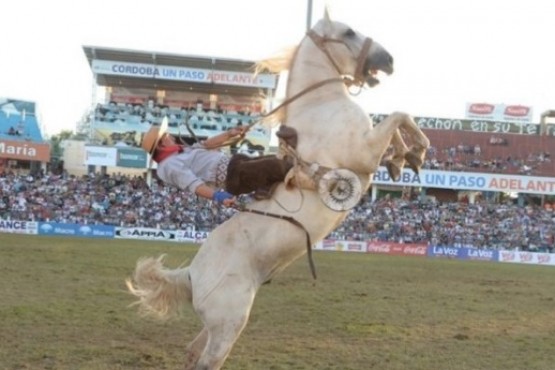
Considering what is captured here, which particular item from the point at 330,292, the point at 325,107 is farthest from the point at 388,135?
the point at 330,292

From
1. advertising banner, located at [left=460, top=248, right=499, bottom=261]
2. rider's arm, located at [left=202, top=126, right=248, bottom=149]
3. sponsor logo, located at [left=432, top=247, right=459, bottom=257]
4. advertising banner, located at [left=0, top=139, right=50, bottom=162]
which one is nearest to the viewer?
rider's arm, located at [left=202, top=126, right=248, bottom=149]

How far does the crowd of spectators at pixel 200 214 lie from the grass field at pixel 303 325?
14130 mm

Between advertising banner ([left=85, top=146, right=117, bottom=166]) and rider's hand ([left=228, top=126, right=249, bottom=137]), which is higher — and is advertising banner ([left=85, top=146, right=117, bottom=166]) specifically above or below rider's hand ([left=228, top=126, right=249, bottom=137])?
above

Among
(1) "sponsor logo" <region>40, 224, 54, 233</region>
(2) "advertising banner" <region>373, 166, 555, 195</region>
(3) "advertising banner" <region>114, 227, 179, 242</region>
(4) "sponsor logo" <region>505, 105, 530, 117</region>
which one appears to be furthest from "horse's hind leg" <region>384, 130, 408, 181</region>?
(4) "sponsor logo" <region>505, 105, 530, 117</region>

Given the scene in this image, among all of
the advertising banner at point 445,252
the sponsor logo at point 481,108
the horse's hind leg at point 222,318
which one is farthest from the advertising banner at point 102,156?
the horse's hind leg at point 222,318

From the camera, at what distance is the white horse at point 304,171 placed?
4.21 meters

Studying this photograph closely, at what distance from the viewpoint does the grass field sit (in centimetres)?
753

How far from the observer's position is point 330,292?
1338cm

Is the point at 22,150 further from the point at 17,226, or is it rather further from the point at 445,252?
the point at 445,252

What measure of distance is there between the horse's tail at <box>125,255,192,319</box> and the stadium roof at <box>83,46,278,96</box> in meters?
35.6

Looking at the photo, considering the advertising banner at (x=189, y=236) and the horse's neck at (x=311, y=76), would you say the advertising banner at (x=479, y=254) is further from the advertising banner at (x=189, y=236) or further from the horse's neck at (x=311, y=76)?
the horse's neck at (x=311, y=76)

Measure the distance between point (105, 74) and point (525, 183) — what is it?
26150mm

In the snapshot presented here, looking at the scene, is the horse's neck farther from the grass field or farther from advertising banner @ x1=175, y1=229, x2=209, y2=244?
advertising banner @ x1=175, y1=229, x2=209, y2=244

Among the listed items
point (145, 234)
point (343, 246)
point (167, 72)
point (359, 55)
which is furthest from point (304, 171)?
point (167, 72)
